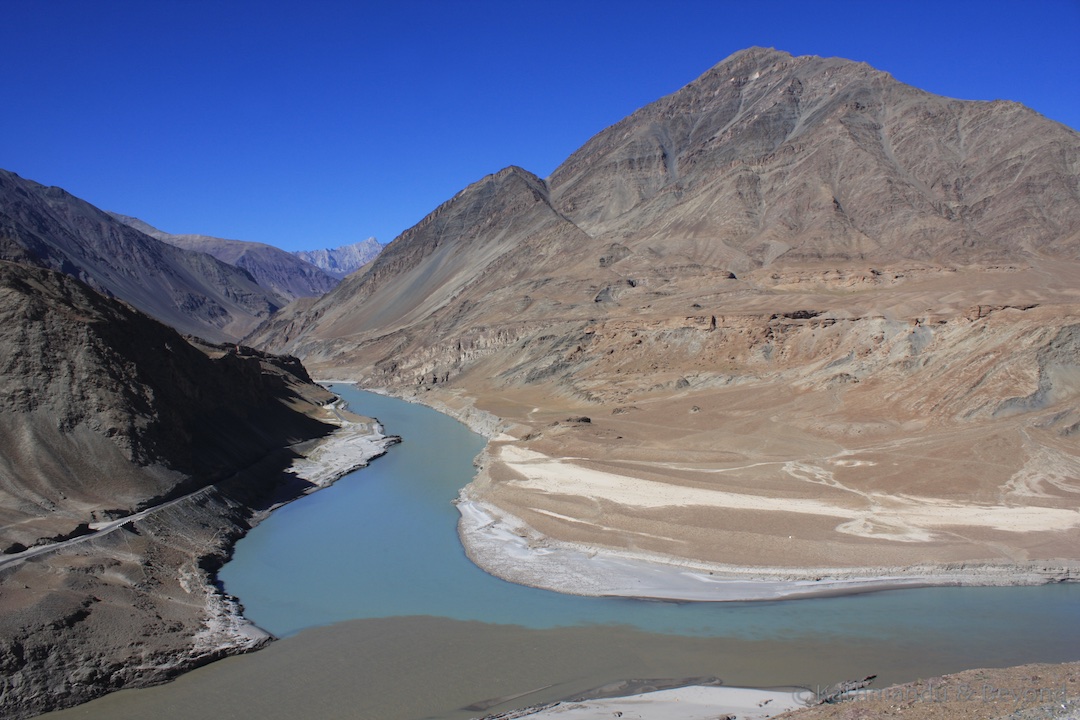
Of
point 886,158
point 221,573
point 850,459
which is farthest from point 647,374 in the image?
point 886,158

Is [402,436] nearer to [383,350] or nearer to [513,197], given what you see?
[383,350]

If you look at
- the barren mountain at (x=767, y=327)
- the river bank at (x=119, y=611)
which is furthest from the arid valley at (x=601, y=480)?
the barren mountain at (x=767, y=327)

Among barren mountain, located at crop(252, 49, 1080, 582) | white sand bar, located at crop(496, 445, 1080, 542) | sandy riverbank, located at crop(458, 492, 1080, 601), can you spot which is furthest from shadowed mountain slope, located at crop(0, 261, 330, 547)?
white sand bar, located at crop(496, 445, 1080, 542)

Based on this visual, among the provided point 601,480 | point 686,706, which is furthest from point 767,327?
point 686,706

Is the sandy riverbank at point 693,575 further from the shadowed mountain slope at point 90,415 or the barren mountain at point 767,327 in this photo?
the shadowed mountain slope at point 90,415

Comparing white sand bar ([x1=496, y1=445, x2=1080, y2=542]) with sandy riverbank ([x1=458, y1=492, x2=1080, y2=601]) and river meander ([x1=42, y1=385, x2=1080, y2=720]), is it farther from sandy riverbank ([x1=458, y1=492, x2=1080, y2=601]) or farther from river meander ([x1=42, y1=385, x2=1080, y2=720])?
river meander ([x1=42, y1=385, x2=1080, y2=720])

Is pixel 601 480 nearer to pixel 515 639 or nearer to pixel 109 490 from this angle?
pixel 515 639
